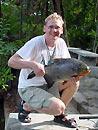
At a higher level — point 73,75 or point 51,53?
point 51,53

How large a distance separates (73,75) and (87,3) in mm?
5144

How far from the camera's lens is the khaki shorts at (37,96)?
2480 mm

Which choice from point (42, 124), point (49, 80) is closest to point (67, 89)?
point (49, 80)

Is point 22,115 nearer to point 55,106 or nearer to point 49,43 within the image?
point 55,106

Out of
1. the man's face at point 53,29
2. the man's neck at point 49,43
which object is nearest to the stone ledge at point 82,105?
the man's neck at point 49,43

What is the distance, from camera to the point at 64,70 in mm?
2422

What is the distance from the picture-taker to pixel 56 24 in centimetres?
254

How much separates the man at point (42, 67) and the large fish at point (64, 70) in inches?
3.2

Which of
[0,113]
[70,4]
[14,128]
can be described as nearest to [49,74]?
[14,128]

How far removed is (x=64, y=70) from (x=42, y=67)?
0.74 feet

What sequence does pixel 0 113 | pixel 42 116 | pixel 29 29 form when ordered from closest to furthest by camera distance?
1. pixel 42 116
2. pixel 0 113
3. pixel 29 29

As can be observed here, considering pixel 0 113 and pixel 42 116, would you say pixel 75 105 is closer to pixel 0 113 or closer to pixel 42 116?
pixel 42 116

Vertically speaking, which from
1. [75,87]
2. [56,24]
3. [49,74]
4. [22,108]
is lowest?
[22,108]

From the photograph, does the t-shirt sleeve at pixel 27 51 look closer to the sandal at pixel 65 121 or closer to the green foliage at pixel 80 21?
the sandal at pixel 65 121
